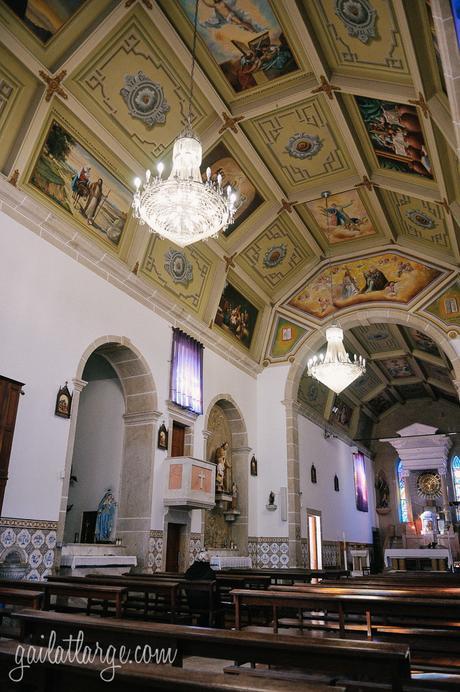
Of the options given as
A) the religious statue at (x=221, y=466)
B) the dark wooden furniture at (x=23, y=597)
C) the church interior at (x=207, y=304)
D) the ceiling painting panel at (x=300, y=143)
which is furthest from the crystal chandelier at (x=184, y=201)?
the religious statue at (x=221, y=466)

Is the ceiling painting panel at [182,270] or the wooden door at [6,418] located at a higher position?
the ceiling painting panel at [182,270]

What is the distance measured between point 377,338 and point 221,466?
7.74 metres

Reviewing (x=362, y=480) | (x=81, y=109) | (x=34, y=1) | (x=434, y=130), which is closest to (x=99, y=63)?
(x=81, y=109)

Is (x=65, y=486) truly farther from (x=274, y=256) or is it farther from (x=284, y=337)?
(x=284, y=337)

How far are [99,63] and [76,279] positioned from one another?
3412 mm

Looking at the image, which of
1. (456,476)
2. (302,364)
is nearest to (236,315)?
(302,364)

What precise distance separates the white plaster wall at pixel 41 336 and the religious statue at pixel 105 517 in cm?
93

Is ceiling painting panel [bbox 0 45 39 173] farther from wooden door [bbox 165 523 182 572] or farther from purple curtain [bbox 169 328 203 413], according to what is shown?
wooden door [bbox 165 523 182 572]

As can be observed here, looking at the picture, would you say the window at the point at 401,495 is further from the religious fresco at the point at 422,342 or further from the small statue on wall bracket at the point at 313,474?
the small statue on wall bracket at the point at 313,474

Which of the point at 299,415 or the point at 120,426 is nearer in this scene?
the point at 120,426

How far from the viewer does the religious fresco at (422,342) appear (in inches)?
656

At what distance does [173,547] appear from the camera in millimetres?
10930

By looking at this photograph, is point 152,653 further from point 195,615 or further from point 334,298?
point 334,298

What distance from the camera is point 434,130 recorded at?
852cm
